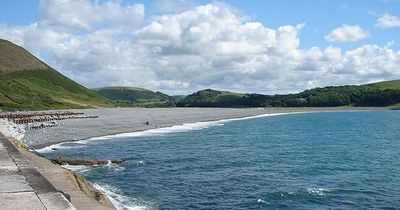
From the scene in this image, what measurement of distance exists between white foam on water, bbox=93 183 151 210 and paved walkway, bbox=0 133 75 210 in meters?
6.52

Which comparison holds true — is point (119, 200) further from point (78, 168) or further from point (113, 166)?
point (113, 166)

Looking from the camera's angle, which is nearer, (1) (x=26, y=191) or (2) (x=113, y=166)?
(1) (x=26, y=191)

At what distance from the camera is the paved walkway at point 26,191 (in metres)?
21.2

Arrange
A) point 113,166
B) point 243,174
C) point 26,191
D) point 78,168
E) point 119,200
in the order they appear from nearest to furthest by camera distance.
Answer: point 26,191
point 119,200
point 243,174
point 78,168
point 113,166

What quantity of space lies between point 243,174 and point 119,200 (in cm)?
1590

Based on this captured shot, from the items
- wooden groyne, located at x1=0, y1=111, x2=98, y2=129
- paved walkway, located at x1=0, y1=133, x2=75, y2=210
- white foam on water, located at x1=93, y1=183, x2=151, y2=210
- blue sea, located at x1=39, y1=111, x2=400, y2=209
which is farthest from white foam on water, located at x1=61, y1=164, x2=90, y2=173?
wooden groyne, located at x1=0, y1=111, x2=98, y2=129

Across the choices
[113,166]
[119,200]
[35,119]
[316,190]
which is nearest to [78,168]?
[113,166]

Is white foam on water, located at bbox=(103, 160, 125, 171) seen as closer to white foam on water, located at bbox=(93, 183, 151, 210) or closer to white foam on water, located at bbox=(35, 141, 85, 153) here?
white foam on water, located at bbox=(93, 183, 151, 210)

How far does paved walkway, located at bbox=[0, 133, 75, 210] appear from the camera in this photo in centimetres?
2119

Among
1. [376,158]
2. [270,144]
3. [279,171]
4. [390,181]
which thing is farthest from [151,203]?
[270,144]

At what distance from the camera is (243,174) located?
4778 cm

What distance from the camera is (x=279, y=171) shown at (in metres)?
49.5

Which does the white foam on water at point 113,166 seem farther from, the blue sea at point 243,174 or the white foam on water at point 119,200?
the white foam on water at point 119,200

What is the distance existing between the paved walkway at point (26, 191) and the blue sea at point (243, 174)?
7585mm
